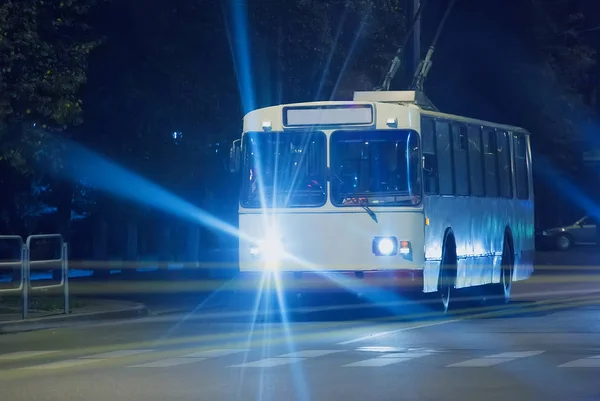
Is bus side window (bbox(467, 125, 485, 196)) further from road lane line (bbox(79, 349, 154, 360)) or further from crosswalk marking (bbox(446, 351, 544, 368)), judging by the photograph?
road lane line (bbox(79, 349, 154, 360))

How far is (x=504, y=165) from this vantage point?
2427 centimetres

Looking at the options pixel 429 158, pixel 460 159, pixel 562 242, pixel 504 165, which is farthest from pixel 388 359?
pixel 562 242

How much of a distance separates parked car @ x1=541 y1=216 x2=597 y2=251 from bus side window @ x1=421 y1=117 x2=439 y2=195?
95.1 feet

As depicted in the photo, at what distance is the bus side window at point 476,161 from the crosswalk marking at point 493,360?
7.95 metres

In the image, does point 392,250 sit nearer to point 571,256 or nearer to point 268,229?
point 268,229

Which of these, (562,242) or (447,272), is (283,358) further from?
(562,242)

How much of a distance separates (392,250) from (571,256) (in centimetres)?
2604

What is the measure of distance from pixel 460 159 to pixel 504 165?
9.29ft

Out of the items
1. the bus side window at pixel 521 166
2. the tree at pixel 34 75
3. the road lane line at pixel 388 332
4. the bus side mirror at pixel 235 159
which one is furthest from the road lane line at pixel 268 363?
the bus side window at pixel 521 166

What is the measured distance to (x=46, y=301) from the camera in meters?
23.2

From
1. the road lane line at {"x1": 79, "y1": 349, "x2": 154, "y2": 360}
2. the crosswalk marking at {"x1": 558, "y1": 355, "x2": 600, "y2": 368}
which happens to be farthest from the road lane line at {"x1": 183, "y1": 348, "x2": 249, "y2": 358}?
the crosswalk marking at {"x1": 558, "y1": 355, "x2": 600, "y2": 368}

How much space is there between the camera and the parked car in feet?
158

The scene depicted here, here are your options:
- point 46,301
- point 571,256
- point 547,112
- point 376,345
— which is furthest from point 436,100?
point 376,345

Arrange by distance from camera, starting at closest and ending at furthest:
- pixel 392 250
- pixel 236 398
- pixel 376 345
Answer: pixel 236 398 → pixel 376 345 → pixel 392 250
